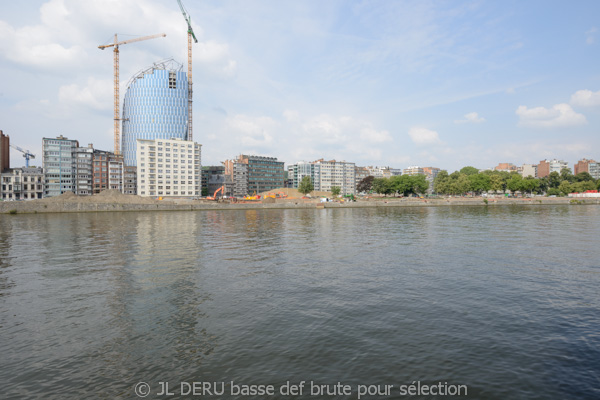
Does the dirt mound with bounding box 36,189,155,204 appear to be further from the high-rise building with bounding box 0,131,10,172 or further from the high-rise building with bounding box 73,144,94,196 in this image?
the high-rise building with bounding box 0,131,10,172

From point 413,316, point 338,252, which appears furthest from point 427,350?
point 338,252

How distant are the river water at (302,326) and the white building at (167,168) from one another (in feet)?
499

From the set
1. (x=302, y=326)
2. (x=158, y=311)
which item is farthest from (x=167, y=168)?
(x=302, y=326)

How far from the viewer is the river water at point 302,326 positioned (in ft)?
33.3

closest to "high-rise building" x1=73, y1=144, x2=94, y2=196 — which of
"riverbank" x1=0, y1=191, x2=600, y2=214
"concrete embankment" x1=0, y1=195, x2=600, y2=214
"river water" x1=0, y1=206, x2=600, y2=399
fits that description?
"riverbank" x1=0, y1=191, x2=600, y2=214

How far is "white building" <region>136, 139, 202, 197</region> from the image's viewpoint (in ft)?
558

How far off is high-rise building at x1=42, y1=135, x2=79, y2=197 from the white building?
1494 inches

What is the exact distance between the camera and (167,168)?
17562 centimetres

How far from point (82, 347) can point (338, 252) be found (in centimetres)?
2378

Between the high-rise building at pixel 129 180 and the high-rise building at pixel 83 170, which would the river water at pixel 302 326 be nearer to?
the high-rise building at pixel 83 170

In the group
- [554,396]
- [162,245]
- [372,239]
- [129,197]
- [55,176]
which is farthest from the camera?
[55,176]

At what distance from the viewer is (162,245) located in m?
38.1

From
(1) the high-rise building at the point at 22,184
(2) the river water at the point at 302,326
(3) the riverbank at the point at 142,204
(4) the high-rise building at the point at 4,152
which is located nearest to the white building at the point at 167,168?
(3) the riverbank at the point at 142,204

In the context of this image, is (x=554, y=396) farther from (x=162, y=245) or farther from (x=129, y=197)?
(x=129, y=197)
